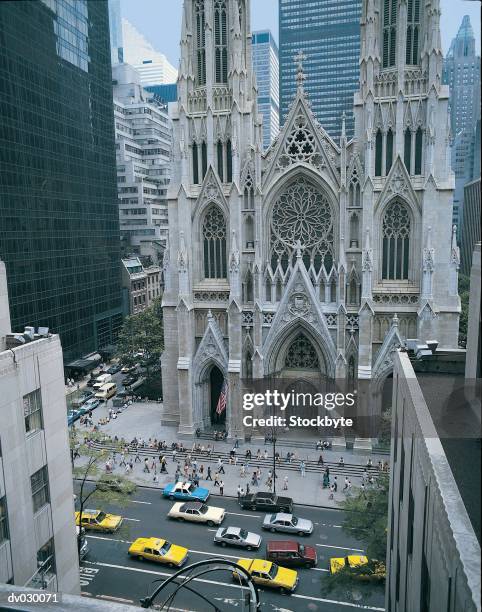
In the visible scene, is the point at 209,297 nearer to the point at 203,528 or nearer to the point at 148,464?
the point at 148,464

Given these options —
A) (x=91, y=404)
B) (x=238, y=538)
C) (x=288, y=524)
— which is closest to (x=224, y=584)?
(x=238, y=538)

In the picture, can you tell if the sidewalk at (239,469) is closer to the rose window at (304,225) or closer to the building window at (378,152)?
the rose window at (304,225)

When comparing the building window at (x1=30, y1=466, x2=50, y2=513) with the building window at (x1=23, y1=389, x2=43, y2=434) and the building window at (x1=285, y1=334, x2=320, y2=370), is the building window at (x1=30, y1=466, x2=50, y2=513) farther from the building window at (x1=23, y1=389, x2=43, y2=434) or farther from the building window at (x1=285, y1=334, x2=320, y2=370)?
the building window at (x1=285, y1=334, x2=320, y2=370)

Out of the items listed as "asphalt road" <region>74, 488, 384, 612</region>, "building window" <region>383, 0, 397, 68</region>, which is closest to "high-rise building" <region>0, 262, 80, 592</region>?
"asphalt road" <region>74, 488, 384, 612</region>

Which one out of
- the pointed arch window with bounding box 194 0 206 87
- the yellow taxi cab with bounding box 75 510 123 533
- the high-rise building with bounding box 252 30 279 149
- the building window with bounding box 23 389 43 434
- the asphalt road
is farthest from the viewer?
the high-rise building with bounding box 252 30 279 149

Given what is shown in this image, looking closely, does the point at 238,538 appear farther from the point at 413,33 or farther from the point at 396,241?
the point at 413,33

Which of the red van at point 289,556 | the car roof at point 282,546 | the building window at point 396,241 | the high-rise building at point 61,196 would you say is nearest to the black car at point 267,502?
the car roof at point 282,546
